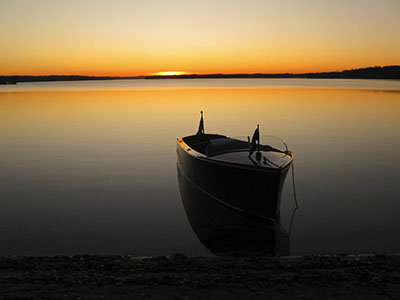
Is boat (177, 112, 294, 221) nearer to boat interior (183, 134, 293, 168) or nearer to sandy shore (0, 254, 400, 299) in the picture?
boat interior (183, 134, 293, 168)

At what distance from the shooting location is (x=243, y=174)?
446 inches

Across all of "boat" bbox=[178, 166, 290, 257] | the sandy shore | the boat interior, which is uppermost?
→ the boat interior

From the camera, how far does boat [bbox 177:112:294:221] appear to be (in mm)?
11039

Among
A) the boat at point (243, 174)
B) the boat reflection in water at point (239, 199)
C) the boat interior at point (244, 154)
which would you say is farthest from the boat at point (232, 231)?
the boat interior at point (244, 154)

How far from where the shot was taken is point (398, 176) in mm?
16969

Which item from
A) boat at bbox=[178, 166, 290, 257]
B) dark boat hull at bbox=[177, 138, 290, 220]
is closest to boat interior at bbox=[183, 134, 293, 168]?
dark boat hull at bbox=[177, 138, 290, 220]

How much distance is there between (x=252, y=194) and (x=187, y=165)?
4.53 metres

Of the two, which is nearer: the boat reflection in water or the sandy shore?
the sandy shore

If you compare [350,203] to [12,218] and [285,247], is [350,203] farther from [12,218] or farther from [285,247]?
[12,218]

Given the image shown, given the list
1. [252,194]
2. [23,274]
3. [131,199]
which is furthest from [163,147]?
[23,274]

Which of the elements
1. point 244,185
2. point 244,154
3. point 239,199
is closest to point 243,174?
point 244,185

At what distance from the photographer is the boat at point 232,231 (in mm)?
9891

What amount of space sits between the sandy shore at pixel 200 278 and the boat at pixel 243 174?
10.7ft

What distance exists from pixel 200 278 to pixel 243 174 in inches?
194
